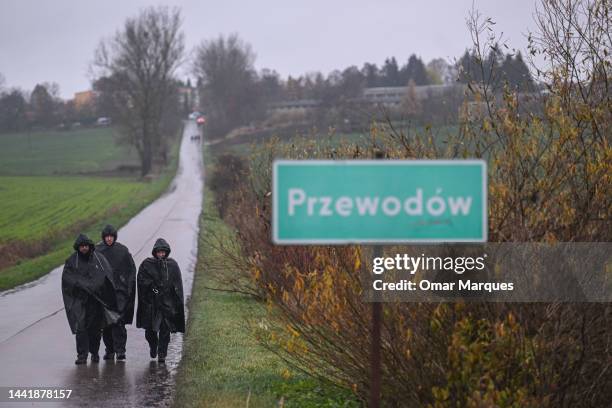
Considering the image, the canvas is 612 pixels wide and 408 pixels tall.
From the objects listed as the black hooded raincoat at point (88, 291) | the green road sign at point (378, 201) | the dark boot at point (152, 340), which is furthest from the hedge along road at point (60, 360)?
the green road sign at point (378, 201)

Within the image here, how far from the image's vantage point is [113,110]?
7431cm

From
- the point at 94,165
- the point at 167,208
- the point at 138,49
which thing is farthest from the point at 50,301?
the point at 94,165

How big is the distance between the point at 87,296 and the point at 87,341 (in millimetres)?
590

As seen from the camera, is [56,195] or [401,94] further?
[401,94]

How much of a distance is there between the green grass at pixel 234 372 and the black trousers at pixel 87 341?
117cm

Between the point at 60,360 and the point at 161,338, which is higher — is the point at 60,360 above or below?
below

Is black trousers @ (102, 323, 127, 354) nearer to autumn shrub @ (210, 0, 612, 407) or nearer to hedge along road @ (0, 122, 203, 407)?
hedge along road @ (0, 122, 203, 407)

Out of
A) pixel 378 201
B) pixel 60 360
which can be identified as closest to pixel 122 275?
pixel 60 360

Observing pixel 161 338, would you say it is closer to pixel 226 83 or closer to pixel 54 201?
pixel 54 201

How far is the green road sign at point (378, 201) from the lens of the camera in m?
5.40

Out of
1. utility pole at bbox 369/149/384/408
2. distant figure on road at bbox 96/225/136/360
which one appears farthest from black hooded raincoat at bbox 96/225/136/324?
utility pole at bbox 369/149/384/408

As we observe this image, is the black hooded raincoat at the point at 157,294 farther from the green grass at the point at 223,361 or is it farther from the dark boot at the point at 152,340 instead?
the green grass at the point at 223,361

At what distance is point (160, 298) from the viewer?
12.2 metres

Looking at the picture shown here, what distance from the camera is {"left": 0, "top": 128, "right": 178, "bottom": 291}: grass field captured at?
102ft
